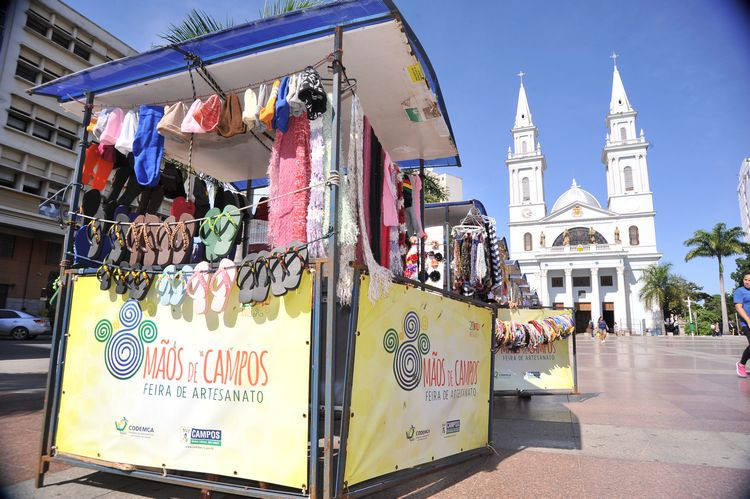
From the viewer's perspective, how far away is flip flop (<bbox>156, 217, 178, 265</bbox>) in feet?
11.9

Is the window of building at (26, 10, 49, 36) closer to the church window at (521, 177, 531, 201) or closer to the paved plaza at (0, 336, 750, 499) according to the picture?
the paved plaza at (0, 336, 750, 499)

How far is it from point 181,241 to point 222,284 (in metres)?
0.79

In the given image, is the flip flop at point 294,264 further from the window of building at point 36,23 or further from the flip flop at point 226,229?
the window of building at point 36,23

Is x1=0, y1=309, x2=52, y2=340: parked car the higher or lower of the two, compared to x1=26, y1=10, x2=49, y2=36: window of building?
lower

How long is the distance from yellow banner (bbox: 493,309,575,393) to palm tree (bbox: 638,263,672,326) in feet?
188

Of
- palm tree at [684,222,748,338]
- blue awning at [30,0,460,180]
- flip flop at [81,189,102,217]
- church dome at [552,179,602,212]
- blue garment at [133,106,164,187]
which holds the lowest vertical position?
flip flop at [81,189,102,217]

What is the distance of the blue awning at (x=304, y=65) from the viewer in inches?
128

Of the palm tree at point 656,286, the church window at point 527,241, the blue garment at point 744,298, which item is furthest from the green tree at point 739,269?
the blue garment at point 744,298

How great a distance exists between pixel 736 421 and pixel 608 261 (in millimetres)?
59452

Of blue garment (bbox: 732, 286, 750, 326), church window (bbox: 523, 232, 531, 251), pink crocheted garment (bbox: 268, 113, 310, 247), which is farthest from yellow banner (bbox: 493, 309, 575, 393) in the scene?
church window (bbox: 523, 232, 531, 251)

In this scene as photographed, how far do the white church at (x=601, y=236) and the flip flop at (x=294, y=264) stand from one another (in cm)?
6053

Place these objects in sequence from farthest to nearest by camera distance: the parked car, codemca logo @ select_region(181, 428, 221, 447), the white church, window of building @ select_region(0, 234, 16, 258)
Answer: the white church, window of building @ select_region(0, 234, 16, 258), the parked car, codemca logo @ select_region(181, 428, 221, 447)

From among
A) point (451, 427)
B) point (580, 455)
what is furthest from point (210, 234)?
point (580, 455)

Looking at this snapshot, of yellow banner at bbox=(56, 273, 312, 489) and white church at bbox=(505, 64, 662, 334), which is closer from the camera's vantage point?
yellow banner at bbox=(56, 273, 312, 489)
